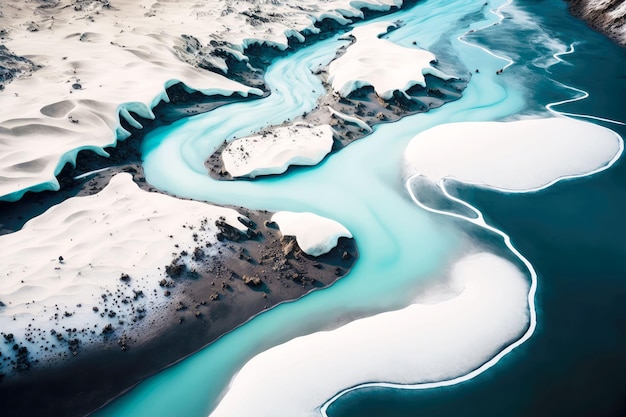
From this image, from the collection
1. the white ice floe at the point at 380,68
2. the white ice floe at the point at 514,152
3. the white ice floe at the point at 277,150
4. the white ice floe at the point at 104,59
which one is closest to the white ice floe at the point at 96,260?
the white ice floe at the point at 104,59

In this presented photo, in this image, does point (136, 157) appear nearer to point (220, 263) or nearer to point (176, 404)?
point (220, 263)

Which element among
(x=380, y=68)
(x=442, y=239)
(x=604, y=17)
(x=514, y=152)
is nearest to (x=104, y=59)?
(x=380, y=68)

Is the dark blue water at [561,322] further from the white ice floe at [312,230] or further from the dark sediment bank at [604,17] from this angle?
the dark sediment bank at [604,17]

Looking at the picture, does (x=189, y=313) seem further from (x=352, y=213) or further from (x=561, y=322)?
(x=561, y=322)

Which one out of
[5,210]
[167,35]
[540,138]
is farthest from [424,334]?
[167,35]

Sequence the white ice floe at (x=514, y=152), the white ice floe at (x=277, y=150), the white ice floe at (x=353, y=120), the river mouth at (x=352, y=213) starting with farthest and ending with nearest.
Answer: the white ice floe at (x=353, y=120) → the white ice floe at (x=277, y=150) → the white ice floe at (x=514, y=152) → the river mouth at (x=352, y=213)

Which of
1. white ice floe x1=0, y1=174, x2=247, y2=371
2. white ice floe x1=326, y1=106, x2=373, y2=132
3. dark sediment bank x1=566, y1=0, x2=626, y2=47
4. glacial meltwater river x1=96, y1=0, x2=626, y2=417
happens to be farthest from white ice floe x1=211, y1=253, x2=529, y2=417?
dark sediment bank x1=566, y1=0, x2=626, y2=47
